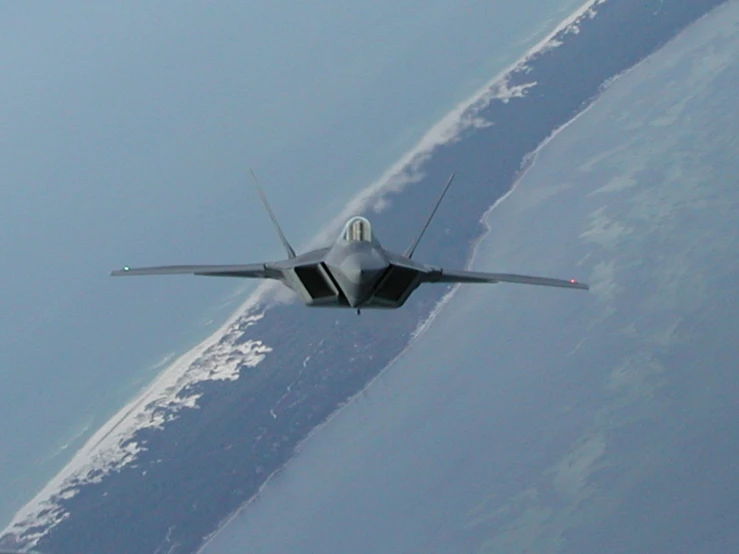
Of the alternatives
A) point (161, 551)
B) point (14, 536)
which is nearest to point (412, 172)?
point (161, 551)

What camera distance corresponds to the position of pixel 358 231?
29125 mm

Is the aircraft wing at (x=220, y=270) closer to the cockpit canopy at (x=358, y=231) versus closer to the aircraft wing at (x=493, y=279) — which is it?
the cockpit canopy at (x=358, y=231)

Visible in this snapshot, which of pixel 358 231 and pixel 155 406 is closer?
pixel 358 231

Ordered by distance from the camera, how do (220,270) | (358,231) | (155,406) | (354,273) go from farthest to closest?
1. (155,406)
2. (220,270)
3. (358,231)
4. (354,273)

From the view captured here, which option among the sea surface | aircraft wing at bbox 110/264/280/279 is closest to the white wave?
the sea surface

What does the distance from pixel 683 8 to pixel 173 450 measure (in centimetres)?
7005

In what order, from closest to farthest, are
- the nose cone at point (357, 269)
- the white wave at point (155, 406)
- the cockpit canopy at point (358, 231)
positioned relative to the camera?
the nose cone at point (357, 269), the cockpit canopy at point (358, 231), the white wave at point (155, 406)

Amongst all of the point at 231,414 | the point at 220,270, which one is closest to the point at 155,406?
the point at 231,414

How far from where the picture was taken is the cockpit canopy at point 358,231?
2906 cm

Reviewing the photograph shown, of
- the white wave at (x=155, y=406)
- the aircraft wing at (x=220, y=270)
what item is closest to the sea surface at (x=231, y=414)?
the white wave at (x=155, y=406)

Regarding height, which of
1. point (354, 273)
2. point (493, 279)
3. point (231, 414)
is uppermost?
point (354, 273)

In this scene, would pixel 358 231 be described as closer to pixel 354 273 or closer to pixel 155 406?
pixel 354 273

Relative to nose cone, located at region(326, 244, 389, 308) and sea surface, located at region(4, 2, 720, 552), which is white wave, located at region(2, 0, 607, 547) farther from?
nose cone, located at region(326, 244, 389, 308)

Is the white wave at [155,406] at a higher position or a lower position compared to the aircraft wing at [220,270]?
lower
